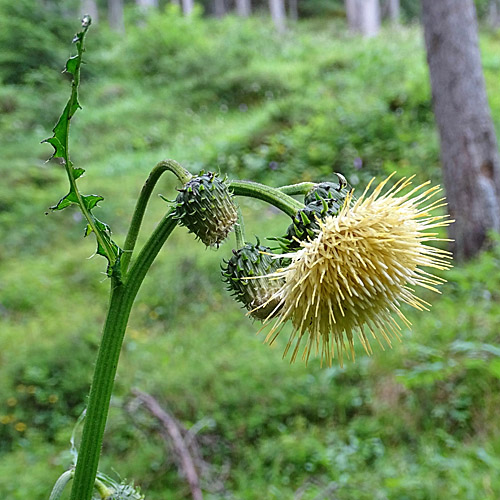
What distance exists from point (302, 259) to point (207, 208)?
0.85ft

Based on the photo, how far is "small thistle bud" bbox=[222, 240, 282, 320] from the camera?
1.39m

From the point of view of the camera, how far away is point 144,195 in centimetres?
132

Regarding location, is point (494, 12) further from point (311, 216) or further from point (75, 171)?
point (75, 171)

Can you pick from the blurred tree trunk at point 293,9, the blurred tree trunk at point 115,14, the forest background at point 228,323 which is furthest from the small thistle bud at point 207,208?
the blurred tree trunk at point 115,14

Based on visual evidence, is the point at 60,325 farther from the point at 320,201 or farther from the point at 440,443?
the point at 320,201

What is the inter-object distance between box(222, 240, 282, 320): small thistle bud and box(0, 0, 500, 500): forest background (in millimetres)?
657

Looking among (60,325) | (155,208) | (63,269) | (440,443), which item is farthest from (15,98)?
(440,443)

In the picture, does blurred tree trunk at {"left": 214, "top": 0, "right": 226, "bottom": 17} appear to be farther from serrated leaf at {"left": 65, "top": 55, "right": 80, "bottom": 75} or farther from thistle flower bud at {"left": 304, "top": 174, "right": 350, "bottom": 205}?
serrated leaf at {"left": 65, "top": 55, "right": 80, "bottom": 75}

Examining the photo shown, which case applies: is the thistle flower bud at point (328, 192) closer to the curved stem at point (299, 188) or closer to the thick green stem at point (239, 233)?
the curved stem at point (299, 188)

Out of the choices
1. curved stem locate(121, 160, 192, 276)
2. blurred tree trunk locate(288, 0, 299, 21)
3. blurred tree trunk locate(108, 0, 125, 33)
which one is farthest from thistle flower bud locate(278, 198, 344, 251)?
blurred tree trunk locate(108, 0, 125, 33)

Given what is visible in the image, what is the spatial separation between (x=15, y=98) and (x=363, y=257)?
51.7ft

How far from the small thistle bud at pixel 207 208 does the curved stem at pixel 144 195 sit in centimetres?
5

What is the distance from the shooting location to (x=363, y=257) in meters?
1.27

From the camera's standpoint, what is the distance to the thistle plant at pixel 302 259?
1254 mm
